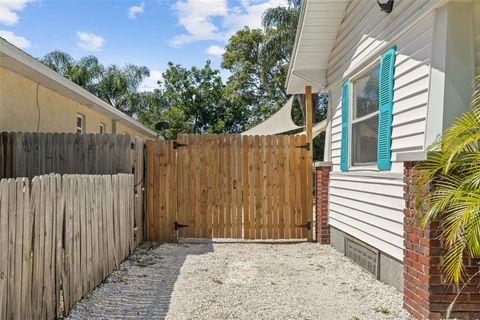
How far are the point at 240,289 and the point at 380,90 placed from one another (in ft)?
9.86

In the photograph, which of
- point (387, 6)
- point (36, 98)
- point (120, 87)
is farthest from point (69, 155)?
point (120, 87)

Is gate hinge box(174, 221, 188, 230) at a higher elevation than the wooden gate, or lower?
lower

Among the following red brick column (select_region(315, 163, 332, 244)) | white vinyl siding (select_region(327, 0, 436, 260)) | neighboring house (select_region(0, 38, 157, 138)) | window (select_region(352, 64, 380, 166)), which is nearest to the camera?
white vinyl siding (select_region(327, 0, 436, 260))

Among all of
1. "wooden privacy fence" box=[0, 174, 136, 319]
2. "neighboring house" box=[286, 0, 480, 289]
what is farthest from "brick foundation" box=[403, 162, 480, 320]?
"wooden privacy fence" box=[0, 174, 136, 319]

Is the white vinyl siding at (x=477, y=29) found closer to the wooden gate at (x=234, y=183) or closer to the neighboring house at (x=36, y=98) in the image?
the wooden gate at (x=234, y=183)

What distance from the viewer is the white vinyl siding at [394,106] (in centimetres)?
399

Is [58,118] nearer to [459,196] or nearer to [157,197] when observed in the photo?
[157,197]

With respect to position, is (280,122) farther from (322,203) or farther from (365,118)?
(365,118)

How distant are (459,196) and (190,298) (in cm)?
283

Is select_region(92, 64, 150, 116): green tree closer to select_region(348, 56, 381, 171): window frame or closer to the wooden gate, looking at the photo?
the wooden gate

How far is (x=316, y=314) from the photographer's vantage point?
3785mm

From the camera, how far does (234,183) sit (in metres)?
7.32

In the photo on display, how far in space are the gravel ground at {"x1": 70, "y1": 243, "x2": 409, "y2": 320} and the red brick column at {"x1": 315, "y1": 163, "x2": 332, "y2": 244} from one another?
72 centimetres

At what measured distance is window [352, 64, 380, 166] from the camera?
5374 millimetres
